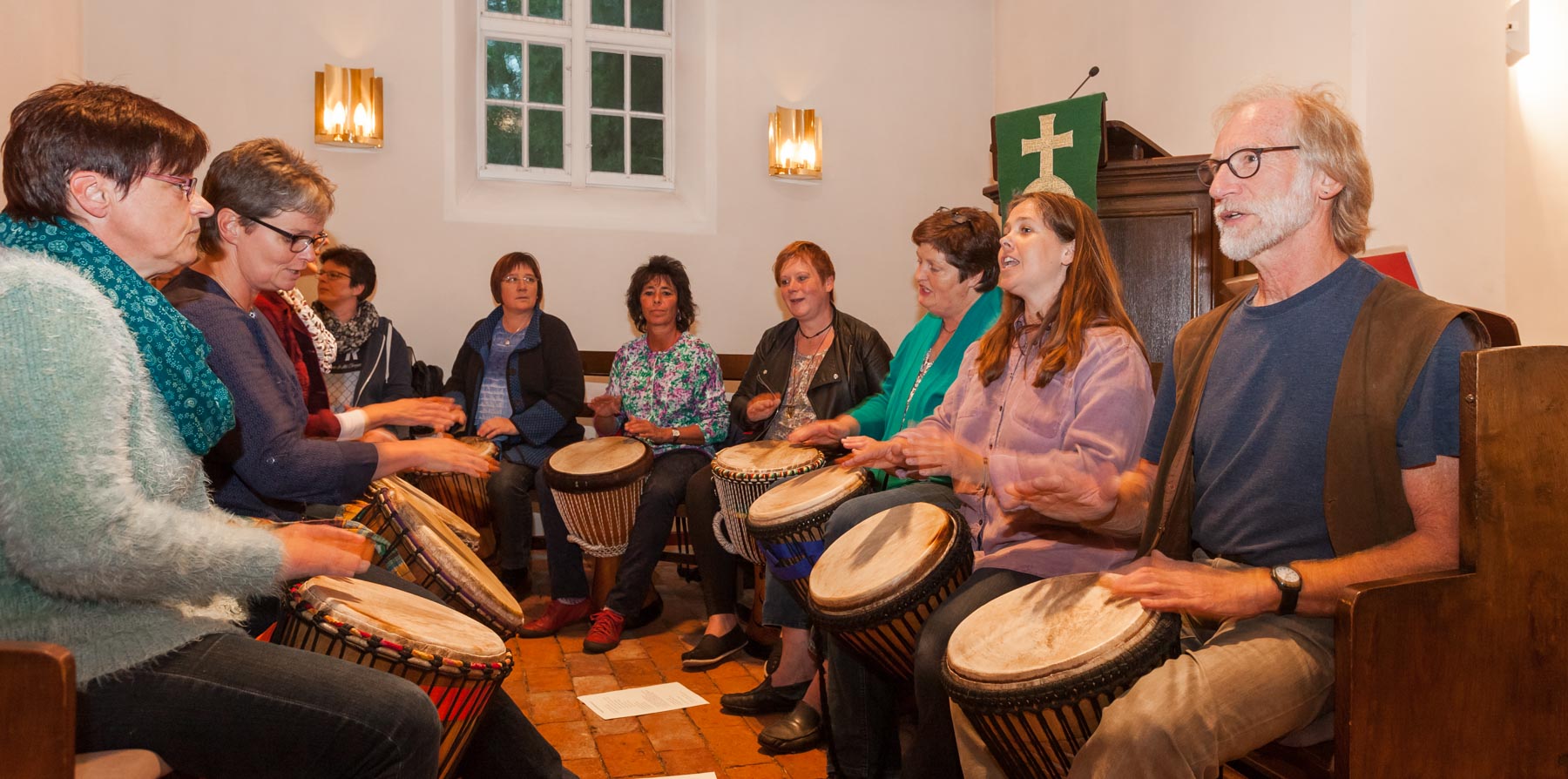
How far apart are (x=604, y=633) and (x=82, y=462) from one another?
2.94 metres

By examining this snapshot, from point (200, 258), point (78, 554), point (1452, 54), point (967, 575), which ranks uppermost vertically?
point (1452, 54)

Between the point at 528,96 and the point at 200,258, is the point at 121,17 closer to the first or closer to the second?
the point at 528,96

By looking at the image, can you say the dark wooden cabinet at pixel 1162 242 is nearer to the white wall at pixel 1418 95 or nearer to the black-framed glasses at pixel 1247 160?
the white wall at pixel 1418 95

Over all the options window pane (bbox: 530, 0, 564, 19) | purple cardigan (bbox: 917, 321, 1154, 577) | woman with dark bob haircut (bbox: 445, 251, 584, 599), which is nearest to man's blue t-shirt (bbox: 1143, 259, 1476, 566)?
purple cardigan (bbox: 917, 321, 1154, 577)

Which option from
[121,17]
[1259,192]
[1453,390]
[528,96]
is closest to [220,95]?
[121,17]

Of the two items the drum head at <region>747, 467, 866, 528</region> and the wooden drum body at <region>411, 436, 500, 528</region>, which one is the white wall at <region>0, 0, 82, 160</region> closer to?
the wooden drum body at <region>411, 436, 500, 528</region>

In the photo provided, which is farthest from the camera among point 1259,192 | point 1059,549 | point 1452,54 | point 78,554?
point 1452,54

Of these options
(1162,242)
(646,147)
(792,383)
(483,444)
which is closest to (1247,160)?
(1162,242)

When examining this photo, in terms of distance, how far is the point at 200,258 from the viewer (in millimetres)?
2271

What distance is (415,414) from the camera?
2.63 metres

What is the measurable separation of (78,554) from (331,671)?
0.39 meters

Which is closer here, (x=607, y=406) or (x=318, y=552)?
(x=318, y=552)

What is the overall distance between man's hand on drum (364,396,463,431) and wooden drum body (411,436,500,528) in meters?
2.06

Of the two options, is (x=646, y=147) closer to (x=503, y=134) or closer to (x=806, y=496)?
(x=503, y=134)
